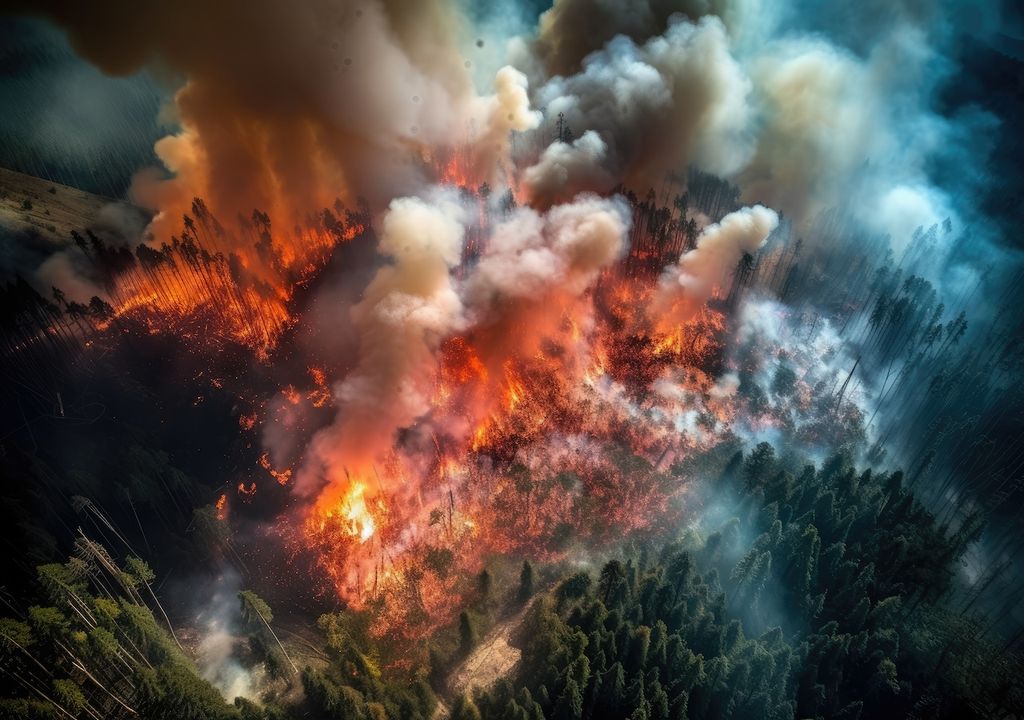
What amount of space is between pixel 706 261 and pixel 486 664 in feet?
200

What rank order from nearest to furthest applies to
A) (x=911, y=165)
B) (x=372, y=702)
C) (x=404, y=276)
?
1. (x=372, y=702)
2. (x=404, y=276)
3. (x=911, y=165)

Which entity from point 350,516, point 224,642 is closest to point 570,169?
point 350,516

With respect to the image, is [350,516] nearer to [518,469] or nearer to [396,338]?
[518,469]

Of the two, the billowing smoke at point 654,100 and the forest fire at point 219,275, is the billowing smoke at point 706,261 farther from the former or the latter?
the forest fire at point 219,275

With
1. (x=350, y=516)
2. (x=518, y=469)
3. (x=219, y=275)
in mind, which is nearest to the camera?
(x=350, y=516)

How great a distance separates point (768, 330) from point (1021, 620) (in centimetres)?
4232

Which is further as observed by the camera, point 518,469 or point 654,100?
point 654,100

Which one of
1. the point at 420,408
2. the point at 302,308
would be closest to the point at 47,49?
the point at 302,308

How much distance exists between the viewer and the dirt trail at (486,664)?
1679 inches

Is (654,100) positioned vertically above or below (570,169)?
above

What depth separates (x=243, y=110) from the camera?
3216 inches

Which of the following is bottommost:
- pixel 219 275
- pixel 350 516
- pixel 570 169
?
pixel 350 516

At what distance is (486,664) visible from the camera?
44656 mm

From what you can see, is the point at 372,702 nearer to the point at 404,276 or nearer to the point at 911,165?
the point at 404,276
